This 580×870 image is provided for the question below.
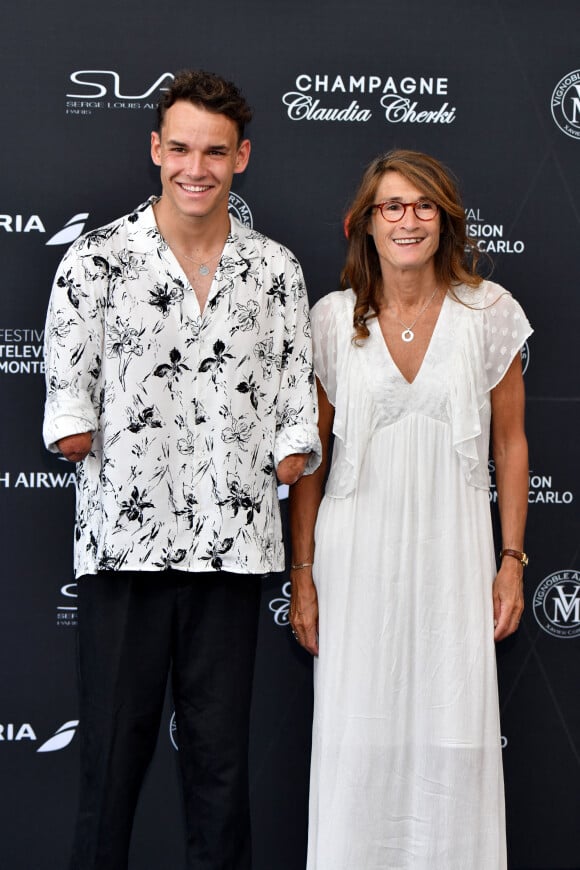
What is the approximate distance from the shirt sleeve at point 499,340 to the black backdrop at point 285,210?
0.59m

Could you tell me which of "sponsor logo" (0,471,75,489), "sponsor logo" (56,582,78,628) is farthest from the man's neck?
"sponsor logo" (56,582,78,628)

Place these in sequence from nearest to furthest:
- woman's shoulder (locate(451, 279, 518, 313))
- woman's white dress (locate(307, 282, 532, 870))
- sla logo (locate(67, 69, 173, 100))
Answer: woman's white dress (locate(307, 282, 532, 870))
woman's shoulder (locate(451, 279, 518, 313))
sla logo (locate(67, 69, 173, 100))

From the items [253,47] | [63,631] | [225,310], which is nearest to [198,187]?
[225,310]

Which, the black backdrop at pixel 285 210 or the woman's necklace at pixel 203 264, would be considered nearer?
the woman's necklace at pixel 203 264

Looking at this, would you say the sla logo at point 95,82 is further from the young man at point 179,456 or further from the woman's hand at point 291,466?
the woman's hand at point 291,466

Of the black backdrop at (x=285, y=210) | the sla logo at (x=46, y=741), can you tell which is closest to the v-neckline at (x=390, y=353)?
the black backdrop at (x=285, y=210)

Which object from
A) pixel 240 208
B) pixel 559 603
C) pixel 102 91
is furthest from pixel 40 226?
pixel 559 603

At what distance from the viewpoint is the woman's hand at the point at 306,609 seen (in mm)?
2641

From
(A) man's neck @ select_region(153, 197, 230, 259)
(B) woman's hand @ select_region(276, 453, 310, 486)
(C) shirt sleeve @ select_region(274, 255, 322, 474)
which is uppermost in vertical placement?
(A) man's neck @ select_region(153, 197, 230, 259)

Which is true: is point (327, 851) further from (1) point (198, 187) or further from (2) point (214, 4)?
(2) point (214, 4)

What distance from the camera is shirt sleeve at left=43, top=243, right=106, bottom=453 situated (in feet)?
7.20

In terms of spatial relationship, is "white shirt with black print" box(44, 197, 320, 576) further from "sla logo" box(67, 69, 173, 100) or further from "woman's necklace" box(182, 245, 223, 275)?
"sla logo" box(67, 69, 173, 100)

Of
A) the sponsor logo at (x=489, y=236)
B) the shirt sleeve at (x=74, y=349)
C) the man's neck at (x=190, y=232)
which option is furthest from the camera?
the sponsor logo at (x=489, y=236)

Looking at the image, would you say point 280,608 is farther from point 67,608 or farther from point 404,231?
point 404,231
